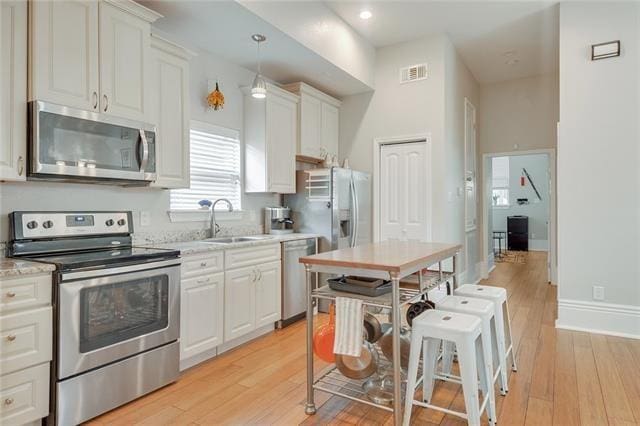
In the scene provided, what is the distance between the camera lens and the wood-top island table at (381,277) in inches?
76.7

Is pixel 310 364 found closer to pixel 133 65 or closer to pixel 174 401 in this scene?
pixel 174 401

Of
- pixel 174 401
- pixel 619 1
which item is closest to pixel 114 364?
pixel 174 401

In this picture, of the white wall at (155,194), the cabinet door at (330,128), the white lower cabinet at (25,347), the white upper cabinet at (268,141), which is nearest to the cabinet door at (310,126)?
the cabinet door at (330,128)

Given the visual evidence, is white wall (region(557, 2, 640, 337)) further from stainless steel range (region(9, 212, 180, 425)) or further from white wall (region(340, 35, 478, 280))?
stainless steel range (region(9, 212, 180, 425))

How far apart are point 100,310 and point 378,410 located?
171cm

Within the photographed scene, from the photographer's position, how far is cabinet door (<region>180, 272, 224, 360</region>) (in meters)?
2.73

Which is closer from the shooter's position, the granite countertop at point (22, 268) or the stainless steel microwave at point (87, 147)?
the granite countertop at point (22, 268)

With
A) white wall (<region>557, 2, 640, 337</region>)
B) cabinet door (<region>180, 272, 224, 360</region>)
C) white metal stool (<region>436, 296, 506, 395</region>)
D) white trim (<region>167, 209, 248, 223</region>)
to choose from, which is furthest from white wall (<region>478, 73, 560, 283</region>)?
cabinet door (<region>180, 272, 224, 360</region>)

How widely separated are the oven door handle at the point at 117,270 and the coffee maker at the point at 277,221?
1793 mm

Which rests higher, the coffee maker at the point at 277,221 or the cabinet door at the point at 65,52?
the cabinet door at the point at 65,52

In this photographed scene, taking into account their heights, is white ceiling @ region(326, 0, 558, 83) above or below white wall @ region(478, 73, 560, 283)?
above

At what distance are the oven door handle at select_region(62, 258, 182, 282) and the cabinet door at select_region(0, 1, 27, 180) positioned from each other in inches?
26.0

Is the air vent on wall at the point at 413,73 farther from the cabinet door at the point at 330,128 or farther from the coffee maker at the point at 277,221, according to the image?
the coffee maker at the point at 277,221

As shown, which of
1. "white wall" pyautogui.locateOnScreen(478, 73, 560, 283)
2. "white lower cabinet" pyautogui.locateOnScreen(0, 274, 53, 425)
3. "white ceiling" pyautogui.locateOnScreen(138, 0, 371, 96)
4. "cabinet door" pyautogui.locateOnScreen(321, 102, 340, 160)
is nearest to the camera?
"white lower cabinet" pyautogui.locateOnScreen(0, 274, 53, 425)
